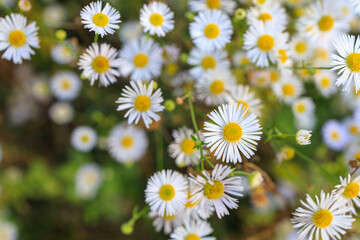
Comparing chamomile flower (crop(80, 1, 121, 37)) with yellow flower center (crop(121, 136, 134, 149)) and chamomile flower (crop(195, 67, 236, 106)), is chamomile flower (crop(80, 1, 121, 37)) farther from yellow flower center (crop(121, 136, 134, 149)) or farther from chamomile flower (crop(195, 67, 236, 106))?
yellow flower center (crop(121, 136, 134, 149))

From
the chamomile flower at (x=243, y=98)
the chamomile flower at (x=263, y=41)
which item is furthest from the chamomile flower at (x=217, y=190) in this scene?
the chamomile flower at (x=263, y=41)

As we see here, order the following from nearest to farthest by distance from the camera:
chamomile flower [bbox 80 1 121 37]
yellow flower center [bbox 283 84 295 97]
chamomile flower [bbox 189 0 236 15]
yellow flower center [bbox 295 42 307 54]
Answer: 1. chamomile flower [bbox 80 1 121 37]
2. chamomile flower [bbox 189 0 236 15]
3. yellow flower center [bbox 295 42 307 54]
4. yellow flower center [bbox 283 84 295 97]

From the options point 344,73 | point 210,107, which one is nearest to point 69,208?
point 210,107

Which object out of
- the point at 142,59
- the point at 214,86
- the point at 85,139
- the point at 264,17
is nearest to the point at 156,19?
the point at 142,59

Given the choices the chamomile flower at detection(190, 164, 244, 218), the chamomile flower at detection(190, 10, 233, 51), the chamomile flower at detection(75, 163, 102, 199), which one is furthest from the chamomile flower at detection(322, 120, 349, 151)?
the chamomile flower at detection(75, 163, 102, 199)

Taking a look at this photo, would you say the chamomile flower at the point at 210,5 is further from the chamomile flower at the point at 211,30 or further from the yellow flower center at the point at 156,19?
the yellow flower center at the point at 156,19

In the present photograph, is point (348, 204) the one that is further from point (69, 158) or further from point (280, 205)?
point (69, 158)
